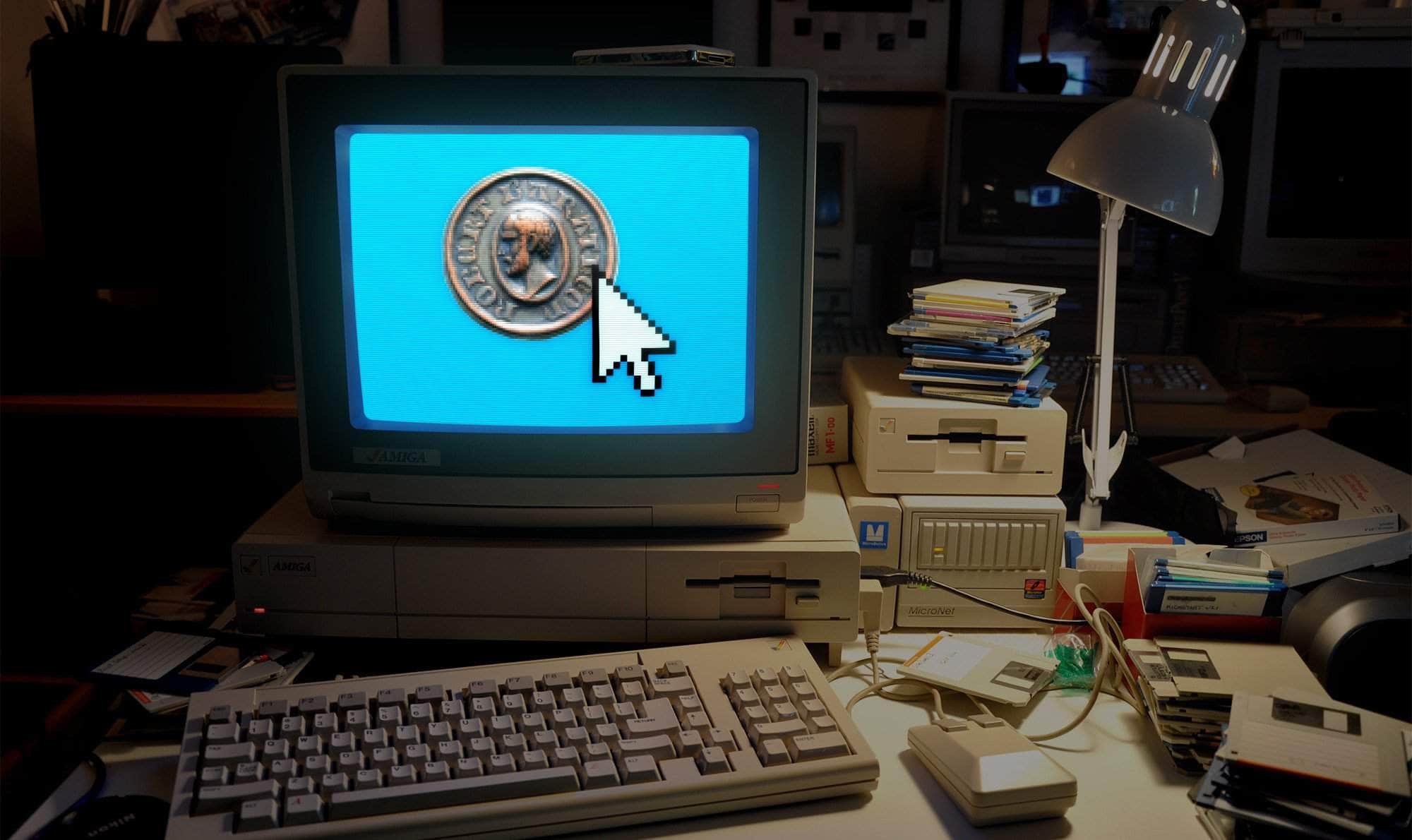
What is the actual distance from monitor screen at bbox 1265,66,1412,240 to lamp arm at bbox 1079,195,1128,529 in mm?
846

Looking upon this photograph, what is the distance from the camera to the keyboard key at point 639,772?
81 centimetres

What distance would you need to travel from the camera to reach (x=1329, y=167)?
1845mm

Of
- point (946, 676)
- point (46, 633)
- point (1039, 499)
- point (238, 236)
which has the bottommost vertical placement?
point (46, 633)

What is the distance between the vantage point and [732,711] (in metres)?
0.89

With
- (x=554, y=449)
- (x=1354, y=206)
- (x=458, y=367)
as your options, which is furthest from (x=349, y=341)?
(x=1354, y=206)

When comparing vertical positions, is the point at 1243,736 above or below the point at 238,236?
below

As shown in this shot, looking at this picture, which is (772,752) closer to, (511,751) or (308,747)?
(511,751)

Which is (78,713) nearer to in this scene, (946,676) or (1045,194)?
(946,676)

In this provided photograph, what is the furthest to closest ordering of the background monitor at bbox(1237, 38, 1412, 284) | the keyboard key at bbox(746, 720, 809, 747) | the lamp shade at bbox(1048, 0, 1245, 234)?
the background monitor at bbox(1237, 38, 1412, 284) < the lamp shade at bbox(1048, 0, 1245, 234) < the keyboard key at bbox(746, 720, 809, 747)

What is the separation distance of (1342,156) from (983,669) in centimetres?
136

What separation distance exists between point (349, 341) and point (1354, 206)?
67.1 inches

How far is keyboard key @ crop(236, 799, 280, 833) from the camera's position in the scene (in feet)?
2.48

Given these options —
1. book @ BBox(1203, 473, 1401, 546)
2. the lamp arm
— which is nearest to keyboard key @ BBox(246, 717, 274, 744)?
the lamp arm

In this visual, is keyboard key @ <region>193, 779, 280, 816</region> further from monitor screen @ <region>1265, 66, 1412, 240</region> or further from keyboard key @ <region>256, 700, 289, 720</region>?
monitor screen @ <region>1265, 66, 1412, 240</region>
